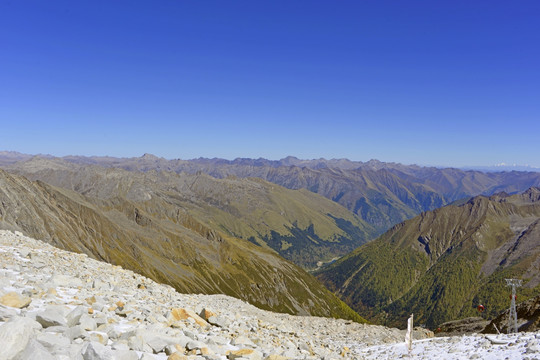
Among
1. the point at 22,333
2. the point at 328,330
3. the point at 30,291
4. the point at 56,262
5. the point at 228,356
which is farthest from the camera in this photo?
the point at 328,330

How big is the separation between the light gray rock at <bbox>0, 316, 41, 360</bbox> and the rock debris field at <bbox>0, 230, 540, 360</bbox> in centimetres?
2

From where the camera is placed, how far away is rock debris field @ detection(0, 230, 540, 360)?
26.7ft

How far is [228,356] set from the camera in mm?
11500

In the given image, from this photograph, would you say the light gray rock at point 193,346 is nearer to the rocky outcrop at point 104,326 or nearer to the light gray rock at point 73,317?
the rocky outcrop at point 104,326

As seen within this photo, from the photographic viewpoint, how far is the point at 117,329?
11.3m

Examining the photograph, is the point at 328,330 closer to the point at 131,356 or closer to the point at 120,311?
the point at 120,311

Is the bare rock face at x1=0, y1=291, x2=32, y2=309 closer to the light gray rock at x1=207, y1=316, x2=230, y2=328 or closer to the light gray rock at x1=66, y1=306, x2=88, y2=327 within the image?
the light gray rock at x1=66, y1=306, x2=88, y2=327

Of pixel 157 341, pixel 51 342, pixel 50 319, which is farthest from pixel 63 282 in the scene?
pixel 51 342

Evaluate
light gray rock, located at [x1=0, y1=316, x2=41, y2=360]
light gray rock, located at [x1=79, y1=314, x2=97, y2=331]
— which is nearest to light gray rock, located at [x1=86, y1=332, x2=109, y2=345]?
light gray rock, located at [x1=79, y1=314, x2=97, y2=331]

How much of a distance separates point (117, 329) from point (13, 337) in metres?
4.21

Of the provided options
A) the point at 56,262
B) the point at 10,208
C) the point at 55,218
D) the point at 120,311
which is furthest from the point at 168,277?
the point at 120,311

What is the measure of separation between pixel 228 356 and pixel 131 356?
390 centimetres

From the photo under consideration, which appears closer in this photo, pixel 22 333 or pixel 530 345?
pixel 22 333

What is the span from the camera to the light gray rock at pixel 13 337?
7129 millimetres
